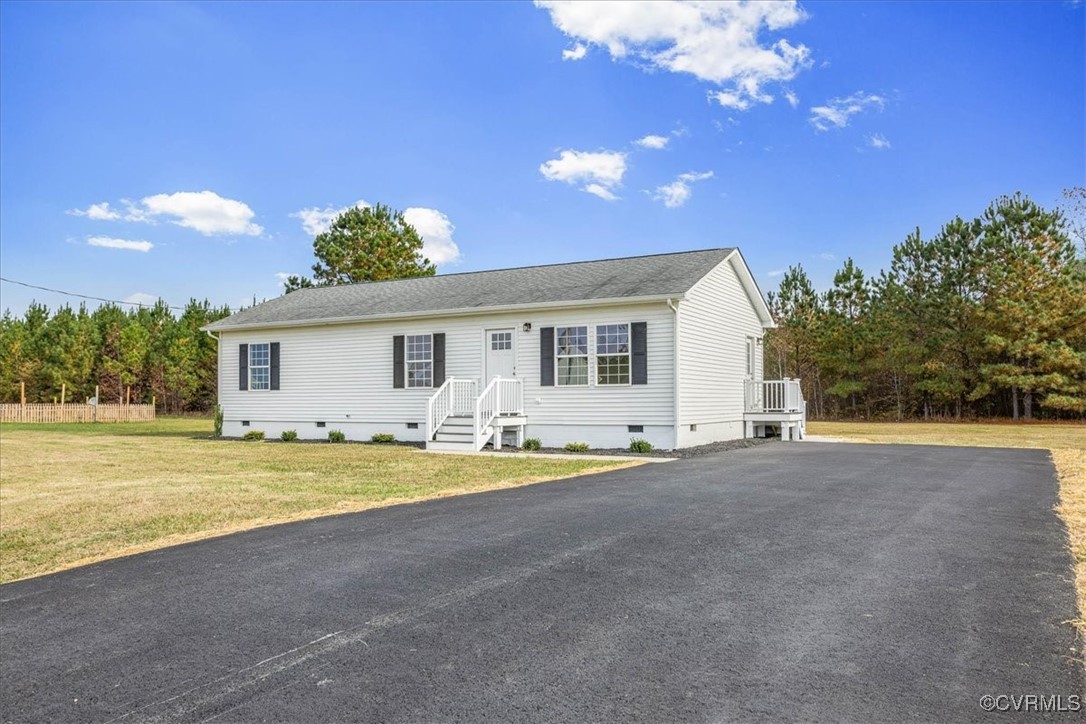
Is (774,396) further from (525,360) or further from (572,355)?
(525,360)

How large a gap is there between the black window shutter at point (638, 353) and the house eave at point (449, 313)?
56 centimetres

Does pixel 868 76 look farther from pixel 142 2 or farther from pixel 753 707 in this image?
pixel 753 707

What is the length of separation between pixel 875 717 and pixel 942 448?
1451 cm

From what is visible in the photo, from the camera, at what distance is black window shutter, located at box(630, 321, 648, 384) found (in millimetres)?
14766

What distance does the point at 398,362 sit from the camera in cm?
1755

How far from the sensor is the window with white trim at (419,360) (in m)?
17.3

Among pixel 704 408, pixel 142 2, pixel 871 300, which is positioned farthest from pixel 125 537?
pixel 871 300

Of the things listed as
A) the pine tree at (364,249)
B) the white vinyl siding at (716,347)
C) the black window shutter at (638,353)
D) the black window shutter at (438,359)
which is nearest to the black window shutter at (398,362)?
the black window shutter at (438,359)

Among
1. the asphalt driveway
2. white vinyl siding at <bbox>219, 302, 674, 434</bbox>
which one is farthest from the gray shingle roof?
the asphalt driveway

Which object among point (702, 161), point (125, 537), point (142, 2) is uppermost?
point (142, 2)

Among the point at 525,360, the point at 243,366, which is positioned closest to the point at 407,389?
the point at 525,360

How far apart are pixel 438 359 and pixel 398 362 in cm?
117

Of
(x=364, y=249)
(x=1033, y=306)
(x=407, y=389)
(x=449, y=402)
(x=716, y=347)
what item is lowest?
(x=449, y=402)

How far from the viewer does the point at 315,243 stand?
40656 millimetres
